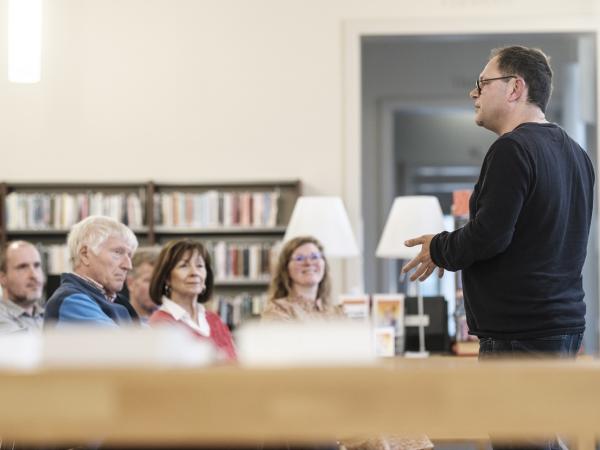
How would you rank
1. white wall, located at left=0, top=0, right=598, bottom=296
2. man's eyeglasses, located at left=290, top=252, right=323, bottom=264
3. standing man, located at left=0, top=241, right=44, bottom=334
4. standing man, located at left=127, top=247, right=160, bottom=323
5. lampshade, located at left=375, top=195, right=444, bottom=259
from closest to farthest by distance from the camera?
man's eyeglasses, located at left=290, top=252, right=323, bottom=264
standing man, located at left=0, top=241, right=44, bottom=334
standing man, located at left=127, top=247, right=160, bottom=323
lampshade, located at left=375, top=195, right=444, bottom=259
white wall, located at left=0, top=0, right=598, bottom=296

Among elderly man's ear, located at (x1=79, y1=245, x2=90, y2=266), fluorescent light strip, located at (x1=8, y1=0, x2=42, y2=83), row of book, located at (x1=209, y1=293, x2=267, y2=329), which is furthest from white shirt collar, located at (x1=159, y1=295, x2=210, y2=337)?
row of book, located at (x1=209, y1=293, x2=267, y2=329)

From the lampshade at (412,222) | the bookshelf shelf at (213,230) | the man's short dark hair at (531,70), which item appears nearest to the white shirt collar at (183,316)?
the lampshade at (412,222)

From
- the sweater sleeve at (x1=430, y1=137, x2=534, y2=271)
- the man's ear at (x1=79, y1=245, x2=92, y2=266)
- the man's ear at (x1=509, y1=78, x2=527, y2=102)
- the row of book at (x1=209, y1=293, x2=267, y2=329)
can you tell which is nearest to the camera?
the sweater sleeve at (x1=430, y1=137, x2=534, y2=271)

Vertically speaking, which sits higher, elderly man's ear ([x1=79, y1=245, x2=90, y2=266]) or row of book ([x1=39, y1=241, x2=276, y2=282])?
elderly man's ear ([x1=79, y1=245, x2=90, y2=266])

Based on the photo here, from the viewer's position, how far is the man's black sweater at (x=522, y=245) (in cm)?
280

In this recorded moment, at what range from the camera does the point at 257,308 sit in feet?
26.7

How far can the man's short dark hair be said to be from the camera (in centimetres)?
309

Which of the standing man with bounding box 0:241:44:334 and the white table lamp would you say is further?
the white table lamp

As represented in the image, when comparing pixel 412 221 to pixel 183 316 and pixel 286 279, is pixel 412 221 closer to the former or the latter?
pixel 286 279

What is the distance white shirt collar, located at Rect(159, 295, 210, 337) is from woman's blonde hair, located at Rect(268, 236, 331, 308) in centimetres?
63

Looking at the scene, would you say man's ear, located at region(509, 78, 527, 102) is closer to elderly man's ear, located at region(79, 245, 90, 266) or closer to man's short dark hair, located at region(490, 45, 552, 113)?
man's short dark hair, located at region(490, 45, 552, 113)

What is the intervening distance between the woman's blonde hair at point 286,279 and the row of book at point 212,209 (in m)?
2.62

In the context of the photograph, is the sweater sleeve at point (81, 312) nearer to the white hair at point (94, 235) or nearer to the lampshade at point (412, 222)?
the white hair at point (94, 235)

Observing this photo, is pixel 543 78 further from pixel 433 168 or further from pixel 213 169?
pixel 433 168
